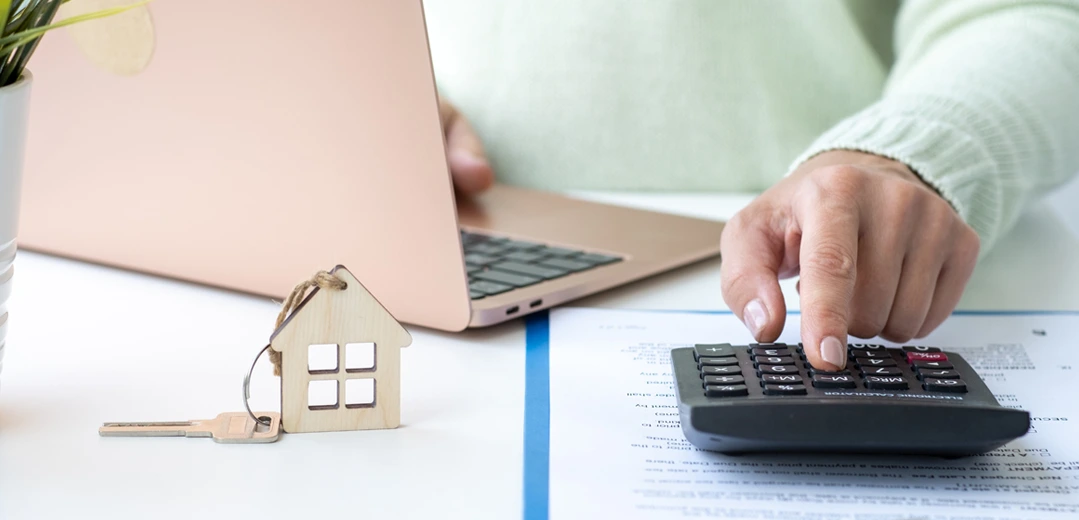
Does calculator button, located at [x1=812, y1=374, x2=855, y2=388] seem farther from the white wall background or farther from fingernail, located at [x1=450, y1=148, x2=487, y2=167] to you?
the white wall background

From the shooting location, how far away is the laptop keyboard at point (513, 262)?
0.58 metres

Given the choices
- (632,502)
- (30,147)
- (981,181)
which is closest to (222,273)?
(30,147)

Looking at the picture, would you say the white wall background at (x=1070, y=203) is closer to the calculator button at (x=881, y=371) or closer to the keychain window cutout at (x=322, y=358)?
the calculator button at (x=881, y=371)

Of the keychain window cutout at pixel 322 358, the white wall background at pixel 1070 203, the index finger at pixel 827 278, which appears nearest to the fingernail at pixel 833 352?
the index finger at pixel 827 278

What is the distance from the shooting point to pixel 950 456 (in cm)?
40

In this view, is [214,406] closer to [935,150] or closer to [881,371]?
[881,371]

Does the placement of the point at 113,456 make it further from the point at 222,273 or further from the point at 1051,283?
the point at 1051,283

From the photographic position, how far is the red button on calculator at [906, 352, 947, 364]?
0.44 metres

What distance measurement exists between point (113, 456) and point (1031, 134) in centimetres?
70

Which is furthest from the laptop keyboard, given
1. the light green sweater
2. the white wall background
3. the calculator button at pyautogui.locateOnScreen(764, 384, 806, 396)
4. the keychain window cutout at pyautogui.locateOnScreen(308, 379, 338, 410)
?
the white wall background

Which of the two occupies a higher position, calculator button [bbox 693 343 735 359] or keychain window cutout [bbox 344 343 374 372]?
calculator button [bbox 693 343 735 359]

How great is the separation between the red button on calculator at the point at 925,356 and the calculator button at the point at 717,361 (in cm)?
9

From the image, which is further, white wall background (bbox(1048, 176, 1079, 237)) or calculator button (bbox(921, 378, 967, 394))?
white wall background (bbox(1048, 176, 1079, 237))

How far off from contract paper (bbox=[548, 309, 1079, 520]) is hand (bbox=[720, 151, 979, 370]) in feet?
0.17
